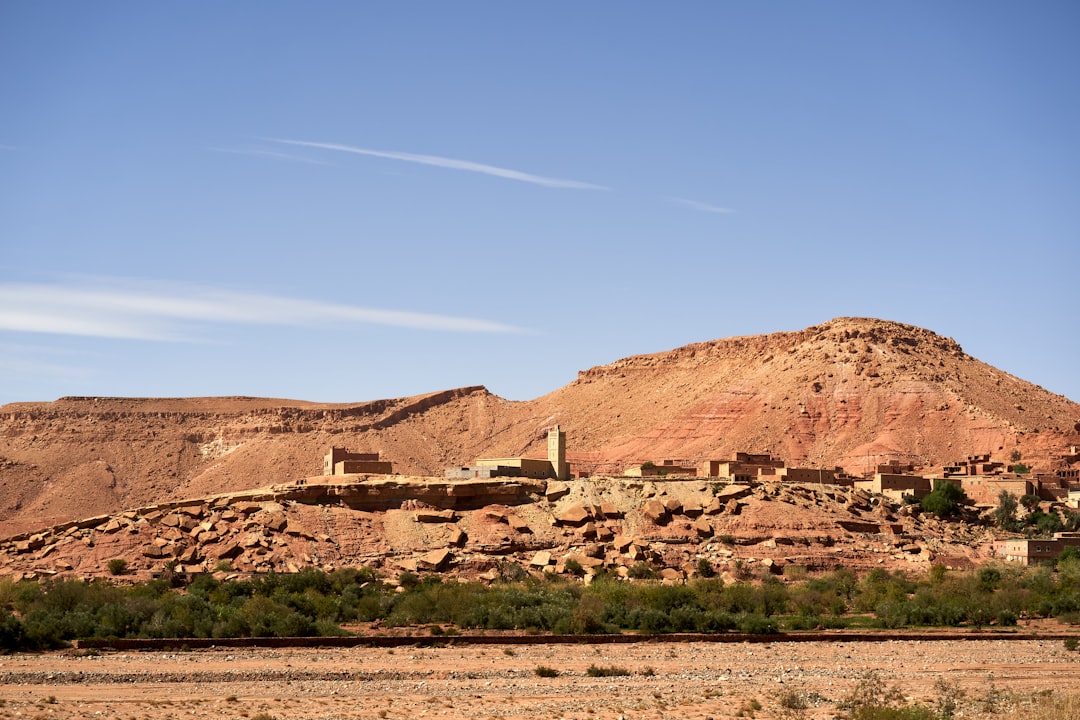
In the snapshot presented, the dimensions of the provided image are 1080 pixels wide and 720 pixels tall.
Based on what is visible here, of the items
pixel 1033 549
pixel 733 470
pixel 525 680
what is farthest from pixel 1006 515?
pixel 525 680

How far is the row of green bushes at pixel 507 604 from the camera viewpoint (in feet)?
131

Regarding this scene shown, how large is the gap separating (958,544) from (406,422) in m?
62.2

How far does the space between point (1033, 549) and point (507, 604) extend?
24748 millimetres

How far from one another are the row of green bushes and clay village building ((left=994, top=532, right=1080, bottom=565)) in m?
4.28

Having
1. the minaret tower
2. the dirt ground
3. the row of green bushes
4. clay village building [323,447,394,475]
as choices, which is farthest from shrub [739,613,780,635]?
clay village building [323,447,394,475]

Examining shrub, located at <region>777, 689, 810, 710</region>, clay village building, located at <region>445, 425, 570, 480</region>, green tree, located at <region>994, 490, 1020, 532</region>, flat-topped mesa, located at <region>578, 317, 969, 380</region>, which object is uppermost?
flat-topped mesa, located at <region>578, 317, 969, 380</region>

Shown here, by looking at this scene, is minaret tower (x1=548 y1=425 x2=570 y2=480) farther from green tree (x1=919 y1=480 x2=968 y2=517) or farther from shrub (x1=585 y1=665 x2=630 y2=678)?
shrub (x1=585 y1=665 x2=630 y2=678)

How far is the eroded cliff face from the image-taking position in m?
87.7

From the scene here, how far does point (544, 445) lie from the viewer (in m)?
104

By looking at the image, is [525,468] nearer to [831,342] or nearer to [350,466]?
[350,466]

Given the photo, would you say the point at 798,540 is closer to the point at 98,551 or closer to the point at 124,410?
the point at 98,551

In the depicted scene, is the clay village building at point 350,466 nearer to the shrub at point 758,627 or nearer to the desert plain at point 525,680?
the desert plain at point 525,680

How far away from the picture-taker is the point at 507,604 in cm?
4378

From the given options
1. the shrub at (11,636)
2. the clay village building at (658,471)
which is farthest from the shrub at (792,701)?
the clay village building at (658,471)
